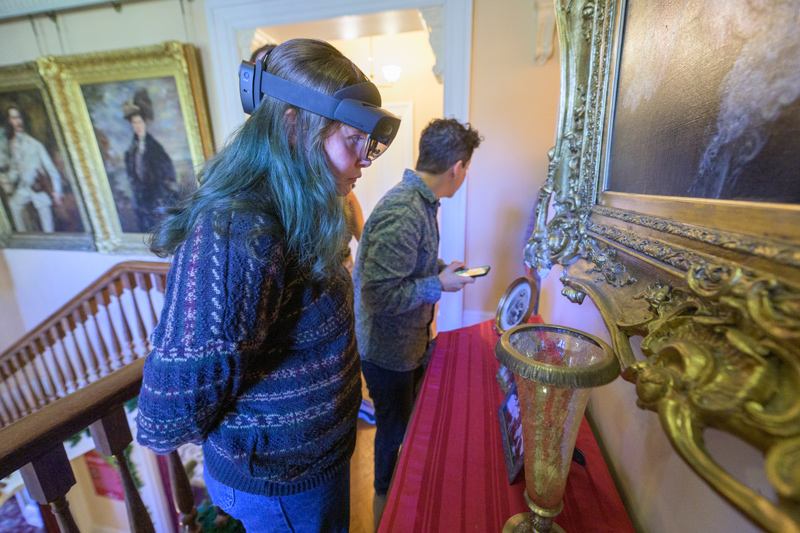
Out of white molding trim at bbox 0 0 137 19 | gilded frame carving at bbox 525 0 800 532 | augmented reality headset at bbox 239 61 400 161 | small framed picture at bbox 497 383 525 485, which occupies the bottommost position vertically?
small framed picture at bbox 497 383 525 485

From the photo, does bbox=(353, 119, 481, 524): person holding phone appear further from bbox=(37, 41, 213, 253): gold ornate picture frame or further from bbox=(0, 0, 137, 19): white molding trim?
bbox=(0, 0, 137, 19): white molding trim

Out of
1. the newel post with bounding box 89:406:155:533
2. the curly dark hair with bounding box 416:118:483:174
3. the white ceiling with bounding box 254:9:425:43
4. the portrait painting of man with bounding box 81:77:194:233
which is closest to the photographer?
the newel post with bounding box 89:406:155:533

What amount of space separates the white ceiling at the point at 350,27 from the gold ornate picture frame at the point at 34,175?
2.02 meters

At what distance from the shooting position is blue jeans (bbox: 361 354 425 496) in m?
1.32

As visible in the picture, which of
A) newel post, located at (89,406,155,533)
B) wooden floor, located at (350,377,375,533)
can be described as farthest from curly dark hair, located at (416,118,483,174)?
wooden floor, located at (350,377,375,533)

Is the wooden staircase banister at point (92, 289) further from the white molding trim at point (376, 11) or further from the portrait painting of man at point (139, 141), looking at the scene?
the white molding trim at point (376, 11)

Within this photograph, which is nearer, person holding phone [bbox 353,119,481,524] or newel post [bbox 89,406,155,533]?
newel post [bbox 89,406,155,533]

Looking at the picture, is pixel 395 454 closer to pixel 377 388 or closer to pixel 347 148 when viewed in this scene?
pixel 377 388

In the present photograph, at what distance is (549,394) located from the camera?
0.47 metres

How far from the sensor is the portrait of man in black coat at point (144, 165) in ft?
8.62

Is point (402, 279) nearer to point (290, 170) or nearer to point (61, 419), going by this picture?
point (290, 170)

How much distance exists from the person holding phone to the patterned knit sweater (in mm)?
311

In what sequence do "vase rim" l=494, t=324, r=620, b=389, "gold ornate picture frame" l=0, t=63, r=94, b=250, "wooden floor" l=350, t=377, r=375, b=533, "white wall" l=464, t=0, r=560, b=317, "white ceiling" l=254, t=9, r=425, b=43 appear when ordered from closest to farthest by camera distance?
"vase rim" l=494, t=324, r=620, b=389 → "wooden floor" l=350, t=377, r=375, b=533 → "white wall" l=464, t=0, r=560, b=317 → "white ceiling" l=254, t=9, r=425, b=43 → "gold ornate picture frame" l=0, t=63, r=94, b=250

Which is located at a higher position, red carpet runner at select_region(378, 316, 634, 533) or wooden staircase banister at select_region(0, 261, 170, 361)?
red carpet runner at select_region(378, 316, 634, 533)
